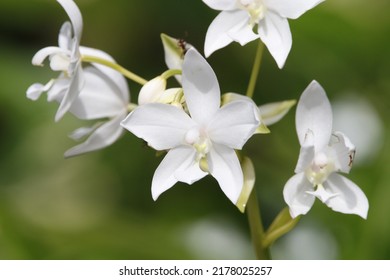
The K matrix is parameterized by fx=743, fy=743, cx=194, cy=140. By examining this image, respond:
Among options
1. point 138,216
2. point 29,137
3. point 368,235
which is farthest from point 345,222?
point 29,137

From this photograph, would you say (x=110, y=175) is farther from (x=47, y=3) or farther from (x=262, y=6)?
Answer: (x=262, y=6)

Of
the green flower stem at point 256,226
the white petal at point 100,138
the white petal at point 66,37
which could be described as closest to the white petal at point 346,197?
the green flower stem at point 256,226

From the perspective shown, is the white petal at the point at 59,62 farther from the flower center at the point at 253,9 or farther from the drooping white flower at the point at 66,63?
the flower center at the point at 253,9

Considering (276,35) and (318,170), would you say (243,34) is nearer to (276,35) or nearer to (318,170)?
(276,35)

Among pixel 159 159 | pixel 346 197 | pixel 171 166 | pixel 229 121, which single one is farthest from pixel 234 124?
pixel 159 159

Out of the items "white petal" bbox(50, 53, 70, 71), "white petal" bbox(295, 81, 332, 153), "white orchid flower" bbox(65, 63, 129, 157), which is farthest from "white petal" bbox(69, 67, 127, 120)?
"white petal" bbox(295, 81, 332, 153)

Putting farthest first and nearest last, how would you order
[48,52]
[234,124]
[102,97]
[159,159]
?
[159,159], [102,97], [48,52], [234,124]

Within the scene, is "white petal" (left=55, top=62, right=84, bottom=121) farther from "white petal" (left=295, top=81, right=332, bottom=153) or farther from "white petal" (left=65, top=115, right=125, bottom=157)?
"white petal" (left=295, top=81, right=332, bottom=153)
